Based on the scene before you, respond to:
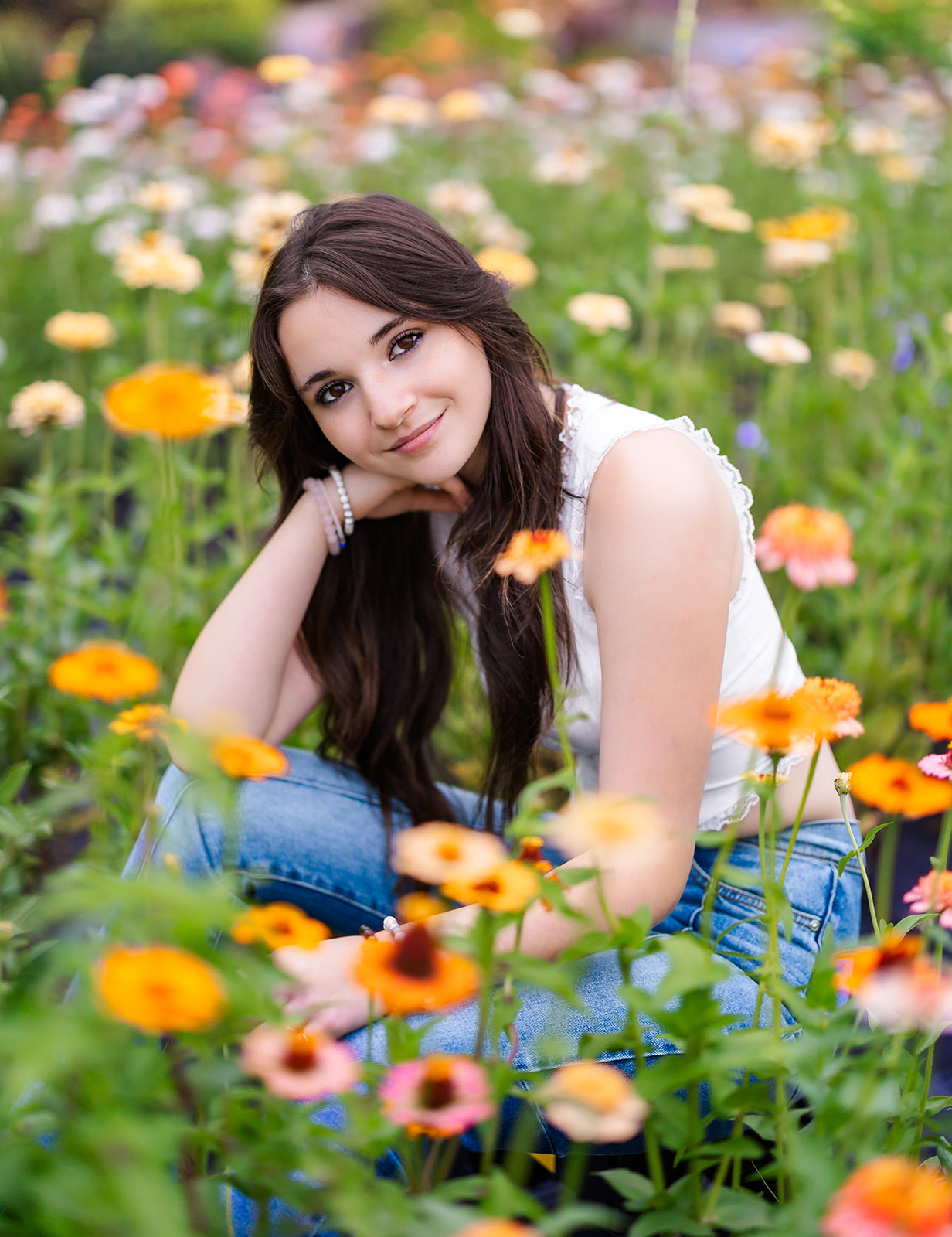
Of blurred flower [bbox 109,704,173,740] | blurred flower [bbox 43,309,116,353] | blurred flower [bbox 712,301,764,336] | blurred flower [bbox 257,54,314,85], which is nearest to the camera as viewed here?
blurred flower [bbox 109,704,173,740]

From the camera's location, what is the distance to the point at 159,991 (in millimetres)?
490

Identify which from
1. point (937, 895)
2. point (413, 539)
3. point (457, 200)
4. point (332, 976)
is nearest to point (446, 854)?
point (937, 895)

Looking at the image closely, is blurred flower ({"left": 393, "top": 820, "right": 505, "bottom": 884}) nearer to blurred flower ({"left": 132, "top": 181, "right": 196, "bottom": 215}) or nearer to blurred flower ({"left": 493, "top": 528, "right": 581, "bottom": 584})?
blurred flower ({"left": 493, "top": 528, "right": 581, "bottom": 584})

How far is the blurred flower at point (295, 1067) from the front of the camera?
568 mm

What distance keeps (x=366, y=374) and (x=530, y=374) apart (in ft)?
0.82

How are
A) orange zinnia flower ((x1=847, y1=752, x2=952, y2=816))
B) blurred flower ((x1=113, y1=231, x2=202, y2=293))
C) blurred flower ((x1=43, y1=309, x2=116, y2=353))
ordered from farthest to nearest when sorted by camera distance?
blurred flower ((x1=43, y1=309, x2=116, y2=353)), blurred flower ((x1=113, y1=231, x2=202, y2=293)), orange zinnia flower ((x1=847, y1=752, x2=952, y2=816))

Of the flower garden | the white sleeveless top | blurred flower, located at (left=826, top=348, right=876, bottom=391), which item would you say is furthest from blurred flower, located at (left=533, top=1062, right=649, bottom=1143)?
blurred flower, located at (left=826, top=348, right=876, bottom=391)

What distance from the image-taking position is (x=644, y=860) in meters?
1.09

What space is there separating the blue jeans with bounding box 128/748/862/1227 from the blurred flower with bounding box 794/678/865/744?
0.98ft

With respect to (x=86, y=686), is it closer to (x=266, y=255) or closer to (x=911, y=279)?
(x=266, y=255)

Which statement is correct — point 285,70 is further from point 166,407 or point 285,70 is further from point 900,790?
point 900,790

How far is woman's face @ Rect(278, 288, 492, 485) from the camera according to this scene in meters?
1.25

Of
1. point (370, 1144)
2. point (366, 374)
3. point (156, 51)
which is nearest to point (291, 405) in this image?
point (366, 374)

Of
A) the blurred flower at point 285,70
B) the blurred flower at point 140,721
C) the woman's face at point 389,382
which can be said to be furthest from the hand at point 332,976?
the blurred flower at point 285,70
